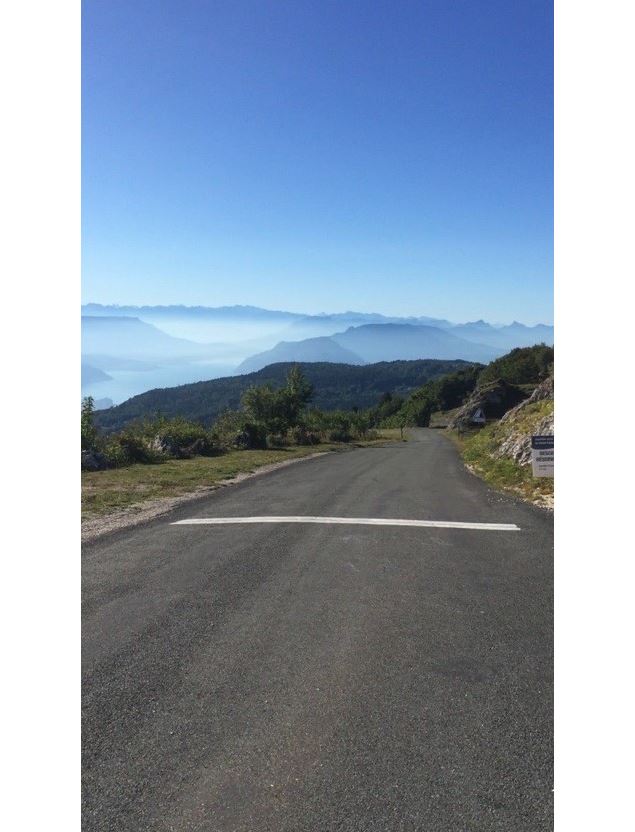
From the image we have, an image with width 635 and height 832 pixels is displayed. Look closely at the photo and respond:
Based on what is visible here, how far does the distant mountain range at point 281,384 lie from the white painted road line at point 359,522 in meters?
10.8

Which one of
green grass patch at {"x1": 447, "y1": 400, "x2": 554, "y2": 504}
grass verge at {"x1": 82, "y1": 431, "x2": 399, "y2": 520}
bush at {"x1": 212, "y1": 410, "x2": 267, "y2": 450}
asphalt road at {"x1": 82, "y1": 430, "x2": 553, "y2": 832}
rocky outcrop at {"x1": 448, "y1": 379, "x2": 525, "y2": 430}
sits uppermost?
rocky outcrop at {"x1": 448, "y1": 379, "x2": 525, "y2": 430}

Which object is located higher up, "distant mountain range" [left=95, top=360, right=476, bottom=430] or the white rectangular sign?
"distant mountain range" [left=95, top=360, right=476, bottom=430]

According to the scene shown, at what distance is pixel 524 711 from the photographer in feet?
9.98

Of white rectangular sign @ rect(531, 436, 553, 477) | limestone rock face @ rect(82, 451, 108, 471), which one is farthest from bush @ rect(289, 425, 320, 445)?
white rectangular sign @ rect(531, 436, 553, 477)

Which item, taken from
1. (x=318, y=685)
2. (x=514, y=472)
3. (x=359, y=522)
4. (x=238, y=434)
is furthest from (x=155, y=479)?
(x=238, y=434)

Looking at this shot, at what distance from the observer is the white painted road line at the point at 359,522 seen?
7.39m

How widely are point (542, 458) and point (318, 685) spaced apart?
7874mm

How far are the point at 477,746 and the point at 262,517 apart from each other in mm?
5638

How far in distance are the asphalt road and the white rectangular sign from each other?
147 inches

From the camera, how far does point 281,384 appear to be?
31844 millimetres

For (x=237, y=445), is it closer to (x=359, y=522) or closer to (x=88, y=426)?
(x=88, y=426)

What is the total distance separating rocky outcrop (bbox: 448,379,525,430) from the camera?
4303 centimetres

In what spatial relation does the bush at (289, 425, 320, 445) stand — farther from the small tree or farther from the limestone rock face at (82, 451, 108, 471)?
the limestone rock face at (82, 451, 108, 471)
